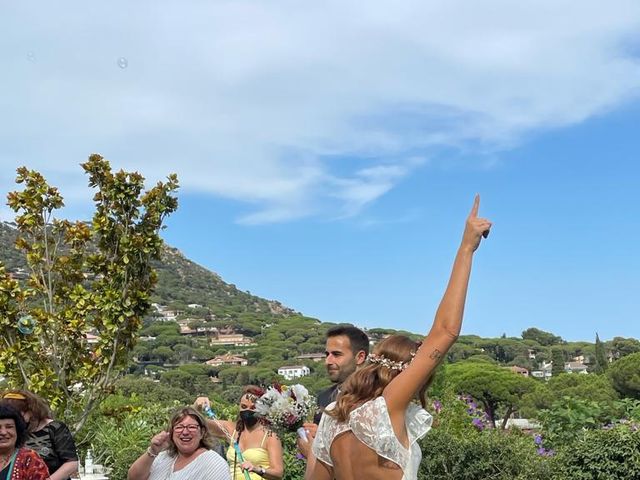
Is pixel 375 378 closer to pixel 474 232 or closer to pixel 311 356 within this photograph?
pixel 474 232

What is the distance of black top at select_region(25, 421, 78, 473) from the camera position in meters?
4.11

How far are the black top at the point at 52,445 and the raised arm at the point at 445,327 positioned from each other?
2582 mm

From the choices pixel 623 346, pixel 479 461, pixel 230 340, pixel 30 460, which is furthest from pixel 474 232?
pixel 230 340

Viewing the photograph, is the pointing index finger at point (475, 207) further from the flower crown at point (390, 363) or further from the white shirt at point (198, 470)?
the white shirt at point (198, 470)

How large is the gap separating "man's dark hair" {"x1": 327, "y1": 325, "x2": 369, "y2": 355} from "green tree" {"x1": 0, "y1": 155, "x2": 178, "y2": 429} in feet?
15.8

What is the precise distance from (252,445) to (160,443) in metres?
0.89

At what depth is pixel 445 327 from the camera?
214cm

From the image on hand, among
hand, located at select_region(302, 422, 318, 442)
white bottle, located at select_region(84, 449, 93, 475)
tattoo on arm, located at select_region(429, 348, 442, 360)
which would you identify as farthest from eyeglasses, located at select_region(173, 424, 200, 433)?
white bottle, located at select_region(84, 449, 93, 475)

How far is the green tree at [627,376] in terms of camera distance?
38.8 metres

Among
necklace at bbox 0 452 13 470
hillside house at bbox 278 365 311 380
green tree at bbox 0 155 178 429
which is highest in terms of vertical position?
hillside house at bbox 278 365 311 380

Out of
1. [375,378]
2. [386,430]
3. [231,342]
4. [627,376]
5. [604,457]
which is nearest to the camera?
[386,430]

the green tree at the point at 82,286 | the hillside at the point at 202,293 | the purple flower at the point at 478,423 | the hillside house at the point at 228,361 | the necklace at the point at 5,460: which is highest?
the hillside at the point at 202,293

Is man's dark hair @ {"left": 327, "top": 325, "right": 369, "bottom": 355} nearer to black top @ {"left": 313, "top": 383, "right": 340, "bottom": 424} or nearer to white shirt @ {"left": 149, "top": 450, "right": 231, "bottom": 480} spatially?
black top @ {"left": 313, "top": 383, "right": 340, "bottom": 424}

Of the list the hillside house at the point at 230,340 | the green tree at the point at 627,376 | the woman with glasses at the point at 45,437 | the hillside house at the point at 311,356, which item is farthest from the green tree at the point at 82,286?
the hillside house at the point at 230,340
